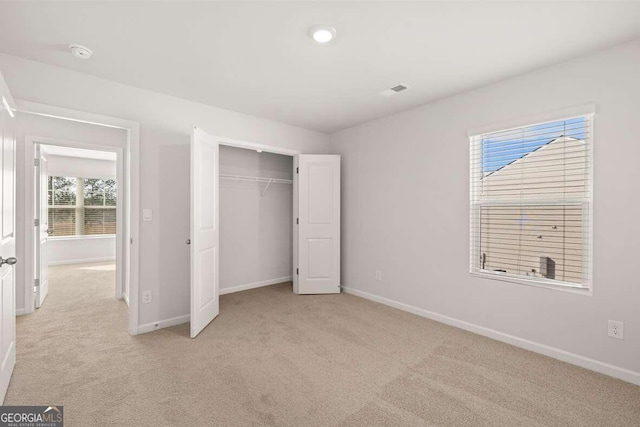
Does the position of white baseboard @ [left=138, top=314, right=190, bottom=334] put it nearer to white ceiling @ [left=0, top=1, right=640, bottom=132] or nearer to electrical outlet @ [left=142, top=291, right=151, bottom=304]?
electrical outlet @ [left=142, top=291, right=151, bottom=304]

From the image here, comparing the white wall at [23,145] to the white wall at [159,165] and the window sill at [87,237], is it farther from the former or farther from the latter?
the window sill at [87,237]

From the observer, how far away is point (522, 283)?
277cm

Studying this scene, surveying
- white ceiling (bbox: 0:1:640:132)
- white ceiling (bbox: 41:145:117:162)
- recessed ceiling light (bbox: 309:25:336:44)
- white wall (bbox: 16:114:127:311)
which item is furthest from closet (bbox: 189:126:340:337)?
white ceiling (bbox: 41:145:117:162)

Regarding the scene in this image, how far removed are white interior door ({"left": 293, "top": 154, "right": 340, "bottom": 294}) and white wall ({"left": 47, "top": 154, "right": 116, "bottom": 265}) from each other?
573cm

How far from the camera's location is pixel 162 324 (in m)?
3.22

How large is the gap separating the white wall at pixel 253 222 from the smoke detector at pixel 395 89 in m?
2.40

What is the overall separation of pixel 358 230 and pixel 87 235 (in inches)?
272

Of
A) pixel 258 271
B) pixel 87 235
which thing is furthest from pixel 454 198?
pixel 87 235

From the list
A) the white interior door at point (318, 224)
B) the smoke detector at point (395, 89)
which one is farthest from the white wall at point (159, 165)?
the smoke detector at point (395, 89)

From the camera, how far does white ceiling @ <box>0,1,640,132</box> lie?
1.91m

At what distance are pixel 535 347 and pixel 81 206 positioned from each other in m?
9.11

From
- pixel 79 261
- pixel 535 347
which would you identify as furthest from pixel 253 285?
pixel 79 261

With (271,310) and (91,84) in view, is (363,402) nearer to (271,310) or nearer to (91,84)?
(271,310)

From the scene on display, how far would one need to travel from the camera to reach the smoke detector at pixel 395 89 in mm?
3029
